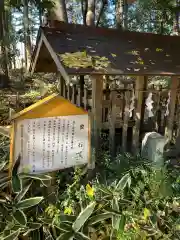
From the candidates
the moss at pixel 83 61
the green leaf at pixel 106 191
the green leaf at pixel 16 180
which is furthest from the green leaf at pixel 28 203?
the moss at pixel 83 61

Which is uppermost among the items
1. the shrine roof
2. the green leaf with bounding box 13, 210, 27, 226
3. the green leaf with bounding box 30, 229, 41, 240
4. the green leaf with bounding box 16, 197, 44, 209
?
the shrine roof

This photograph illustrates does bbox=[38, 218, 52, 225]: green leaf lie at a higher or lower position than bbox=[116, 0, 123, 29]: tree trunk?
lower

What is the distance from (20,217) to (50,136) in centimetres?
85

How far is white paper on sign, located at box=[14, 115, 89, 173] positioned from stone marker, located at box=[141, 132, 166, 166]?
6.24 feet

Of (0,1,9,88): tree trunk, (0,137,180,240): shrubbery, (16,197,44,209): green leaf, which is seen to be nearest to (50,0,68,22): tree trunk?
(0,1,9,88): tree trunk

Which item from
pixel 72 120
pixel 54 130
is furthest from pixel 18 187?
pixel 72 120

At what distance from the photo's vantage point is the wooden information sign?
2.33 metres

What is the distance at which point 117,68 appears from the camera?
12.1 feet

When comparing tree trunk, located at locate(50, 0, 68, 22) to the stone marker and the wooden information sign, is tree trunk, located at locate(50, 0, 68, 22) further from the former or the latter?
the wooden information sign

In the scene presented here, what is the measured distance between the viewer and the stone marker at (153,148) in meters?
4.13

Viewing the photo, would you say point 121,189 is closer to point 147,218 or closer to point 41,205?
point 147,218

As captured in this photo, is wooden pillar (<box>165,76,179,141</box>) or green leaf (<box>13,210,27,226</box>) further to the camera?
wooden pillar (<box>165,76,179,141</box>)

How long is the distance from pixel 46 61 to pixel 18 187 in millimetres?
3489

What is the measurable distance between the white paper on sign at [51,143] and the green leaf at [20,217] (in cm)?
41
